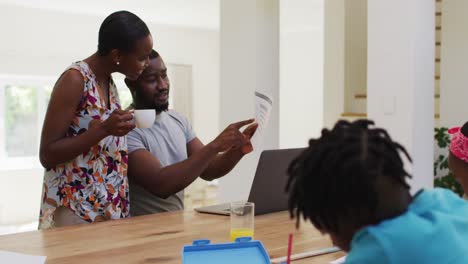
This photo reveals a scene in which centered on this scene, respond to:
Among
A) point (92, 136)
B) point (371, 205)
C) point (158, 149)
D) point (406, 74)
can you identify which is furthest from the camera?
point (406, 74)

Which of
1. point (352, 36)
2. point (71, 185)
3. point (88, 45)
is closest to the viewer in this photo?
point (71, 185)

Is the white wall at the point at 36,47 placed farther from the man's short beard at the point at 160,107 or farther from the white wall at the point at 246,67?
the man's short beard at the point at 160,107

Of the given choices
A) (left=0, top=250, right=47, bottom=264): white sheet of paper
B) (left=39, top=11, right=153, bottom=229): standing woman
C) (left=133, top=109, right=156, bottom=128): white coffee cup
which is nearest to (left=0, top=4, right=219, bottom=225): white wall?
(left=39, top=11, right=153, bottom=229): standing woman

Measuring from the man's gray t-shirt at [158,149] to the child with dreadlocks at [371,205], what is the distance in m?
1.33

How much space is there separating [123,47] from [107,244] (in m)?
0.71

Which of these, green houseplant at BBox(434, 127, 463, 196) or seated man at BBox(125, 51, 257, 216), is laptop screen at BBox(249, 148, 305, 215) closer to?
seated man at BBox(125, 51, 257, 216)

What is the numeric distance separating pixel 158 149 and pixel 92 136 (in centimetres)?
40

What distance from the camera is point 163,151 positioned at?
6.79 ft

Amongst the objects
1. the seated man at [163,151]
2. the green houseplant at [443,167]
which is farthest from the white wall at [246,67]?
the seated man at [163,151]

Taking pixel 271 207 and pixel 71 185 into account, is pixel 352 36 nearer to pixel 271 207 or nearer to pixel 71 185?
pixel 271 207

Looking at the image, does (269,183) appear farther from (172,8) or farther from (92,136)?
(172,8)

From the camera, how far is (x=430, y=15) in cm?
282

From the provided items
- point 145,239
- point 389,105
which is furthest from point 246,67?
point 145,239

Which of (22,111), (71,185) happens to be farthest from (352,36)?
(22,111)
